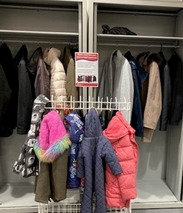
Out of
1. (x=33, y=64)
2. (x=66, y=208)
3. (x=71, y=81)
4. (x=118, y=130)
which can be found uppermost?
(x=33, y=64)

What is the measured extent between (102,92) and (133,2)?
0.78 meters

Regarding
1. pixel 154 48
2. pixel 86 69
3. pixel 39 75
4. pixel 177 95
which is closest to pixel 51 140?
pixel 86 69

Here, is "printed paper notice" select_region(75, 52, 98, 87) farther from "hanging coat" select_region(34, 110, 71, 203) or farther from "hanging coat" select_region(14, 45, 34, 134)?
"hanging coat" select_region(14, 45, 34, 134)

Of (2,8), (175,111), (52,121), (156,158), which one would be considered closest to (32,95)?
(52,121)

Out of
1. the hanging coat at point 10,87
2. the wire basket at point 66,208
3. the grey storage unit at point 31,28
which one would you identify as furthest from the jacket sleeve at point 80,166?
the hanging coat at point 10,87

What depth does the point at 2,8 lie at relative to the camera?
2010mm

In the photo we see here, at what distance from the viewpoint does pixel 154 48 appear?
2.18 meters

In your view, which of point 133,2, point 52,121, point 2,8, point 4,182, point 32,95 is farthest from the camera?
point 4,182

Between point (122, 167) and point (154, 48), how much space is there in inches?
52.3

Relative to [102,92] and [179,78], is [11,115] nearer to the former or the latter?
[102,92]

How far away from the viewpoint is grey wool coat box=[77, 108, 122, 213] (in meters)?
1.37

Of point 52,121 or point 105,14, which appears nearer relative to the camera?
point 52,121

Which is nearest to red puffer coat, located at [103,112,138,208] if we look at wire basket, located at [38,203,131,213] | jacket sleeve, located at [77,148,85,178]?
jacket sleeve, located at [77,148,85,178]

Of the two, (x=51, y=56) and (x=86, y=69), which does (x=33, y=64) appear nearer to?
(x=51, y=56)
